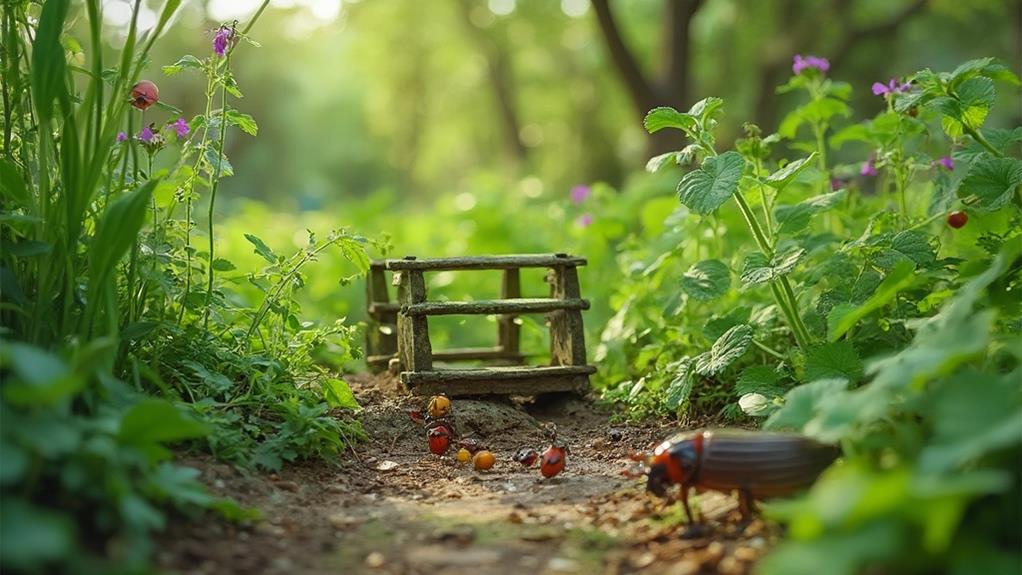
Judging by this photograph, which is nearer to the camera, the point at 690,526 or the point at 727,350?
the point at 690,526

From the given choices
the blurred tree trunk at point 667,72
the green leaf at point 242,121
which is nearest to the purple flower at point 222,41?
the green leaf at point 242,121

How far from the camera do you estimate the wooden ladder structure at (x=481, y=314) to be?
423 cm

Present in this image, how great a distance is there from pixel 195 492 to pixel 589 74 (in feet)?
53.5

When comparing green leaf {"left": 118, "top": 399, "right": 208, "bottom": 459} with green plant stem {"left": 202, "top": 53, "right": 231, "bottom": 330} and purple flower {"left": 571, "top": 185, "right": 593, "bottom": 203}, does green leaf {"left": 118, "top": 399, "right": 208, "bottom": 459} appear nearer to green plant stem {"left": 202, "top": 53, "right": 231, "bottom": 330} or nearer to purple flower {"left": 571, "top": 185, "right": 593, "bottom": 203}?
green plant stem {"left": 202, "top": 53, "right": 231, "bottom": 330}

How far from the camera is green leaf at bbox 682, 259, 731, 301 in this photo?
3969 millimetres

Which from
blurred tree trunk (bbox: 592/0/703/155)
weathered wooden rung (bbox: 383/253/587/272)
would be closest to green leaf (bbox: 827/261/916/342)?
weathered wooden rung (bbox: 383/253/587/272)

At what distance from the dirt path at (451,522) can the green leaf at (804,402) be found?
0.90ft

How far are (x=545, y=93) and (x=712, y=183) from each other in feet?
51.6

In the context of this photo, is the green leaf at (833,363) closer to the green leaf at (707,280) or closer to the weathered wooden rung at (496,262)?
the green leaf at (707,280)

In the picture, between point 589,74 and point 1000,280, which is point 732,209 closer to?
point 1000,280

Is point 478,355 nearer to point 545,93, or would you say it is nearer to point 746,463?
point 746,463

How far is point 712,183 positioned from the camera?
348 centimetres

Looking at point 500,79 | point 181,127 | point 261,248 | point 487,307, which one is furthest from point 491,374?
point 500,79

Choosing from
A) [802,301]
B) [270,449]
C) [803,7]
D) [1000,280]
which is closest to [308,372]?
[270,449]
